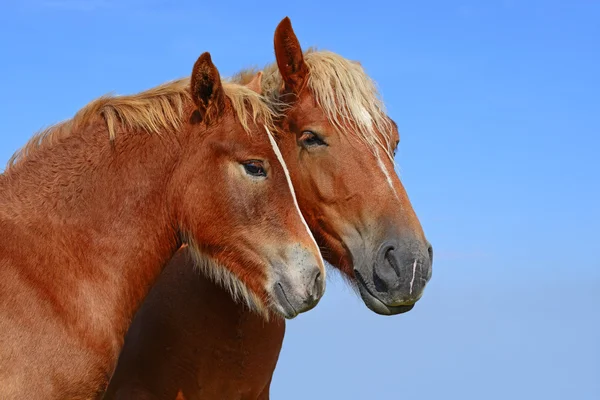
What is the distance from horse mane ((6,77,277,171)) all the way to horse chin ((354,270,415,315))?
1.21 m

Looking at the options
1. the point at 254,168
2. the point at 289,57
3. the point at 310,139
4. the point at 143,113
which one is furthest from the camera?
the point at 289,57

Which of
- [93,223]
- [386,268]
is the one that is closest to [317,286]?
[386,268]

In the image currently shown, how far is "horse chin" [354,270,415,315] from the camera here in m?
5.68

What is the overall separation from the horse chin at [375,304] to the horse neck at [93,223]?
1.21 m

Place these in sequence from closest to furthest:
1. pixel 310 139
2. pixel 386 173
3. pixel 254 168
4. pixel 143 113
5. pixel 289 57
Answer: pixel 254 168, pixel 143 113, pixel 386 173, pixel 310 139, pixel 289 57

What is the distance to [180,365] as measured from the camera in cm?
615

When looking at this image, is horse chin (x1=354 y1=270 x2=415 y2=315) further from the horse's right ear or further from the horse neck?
the horse's right ear

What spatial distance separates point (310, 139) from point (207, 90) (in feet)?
2.76

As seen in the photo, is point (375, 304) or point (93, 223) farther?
point (375, 304)

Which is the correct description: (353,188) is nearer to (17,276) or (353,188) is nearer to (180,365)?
(180,365)

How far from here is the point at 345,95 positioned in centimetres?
617

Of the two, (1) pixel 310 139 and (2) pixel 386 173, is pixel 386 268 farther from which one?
(1) pixel 310 139

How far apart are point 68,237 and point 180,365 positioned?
135 centimetres

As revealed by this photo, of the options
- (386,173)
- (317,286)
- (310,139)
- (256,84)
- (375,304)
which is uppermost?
(256,84)
